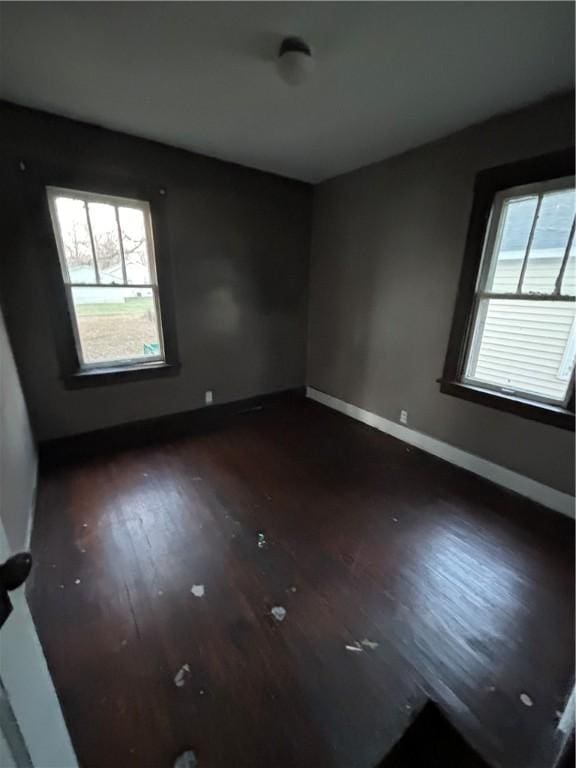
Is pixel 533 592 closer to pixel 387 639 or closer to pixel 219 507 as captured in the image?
pixel 387 639

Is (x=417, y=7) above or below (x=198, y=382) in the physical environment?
above

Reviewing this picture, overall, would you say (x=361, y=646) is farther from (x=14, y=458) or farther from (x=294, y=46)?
(x=294, y=46)

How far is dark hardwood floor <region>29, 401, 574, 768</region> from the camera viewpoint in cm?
Result: 103

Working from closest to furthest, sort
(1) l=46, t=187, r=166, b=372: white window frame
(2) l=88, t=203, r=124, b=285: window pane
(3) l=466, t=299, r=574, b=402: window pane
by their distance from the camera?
(3) l=466, t=299, r=574, b=402: window pane, (1) l=46, t=187, r=166, b=372: white window frame, (2) l=88, t=203, r=124, b=285: window pane

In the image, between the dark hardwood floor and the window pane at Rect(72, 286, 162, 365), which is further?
the window pane at Rect(72, 286, 162, 365)

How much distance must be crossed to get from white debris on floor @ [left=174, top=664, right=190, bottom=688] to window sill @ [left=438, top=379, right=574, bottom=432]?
7.74ft

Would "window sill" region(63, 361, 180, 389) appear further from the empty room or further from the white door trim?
the white door trim

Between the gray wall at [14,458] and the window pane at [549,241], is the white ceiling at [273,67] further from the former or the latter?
the gray wall at [14,458]

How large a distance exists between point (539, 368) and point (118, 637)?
9.02 feet

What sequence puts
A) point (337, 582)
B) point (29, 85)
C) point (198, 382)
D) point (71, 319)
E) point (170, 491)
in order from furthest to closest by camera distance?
point (198, 382)
point (71, 319)
point (170, 491)
point (29, 85)
point (337, 582)

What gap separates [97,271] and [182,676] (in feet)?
8.76

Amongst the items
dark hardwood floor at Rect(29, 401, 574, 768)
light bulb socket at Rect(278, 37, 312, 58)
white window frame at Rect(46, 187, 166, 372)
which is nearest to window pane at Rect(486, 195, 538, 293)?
dark hardwood floor at Rect(29, 401, 574, 768)

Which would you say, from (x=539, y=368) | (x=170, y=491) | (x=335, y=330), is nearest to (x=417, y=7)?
(x=539, y=368)

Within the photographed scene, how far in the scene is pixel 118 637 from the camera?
1.29 metres
